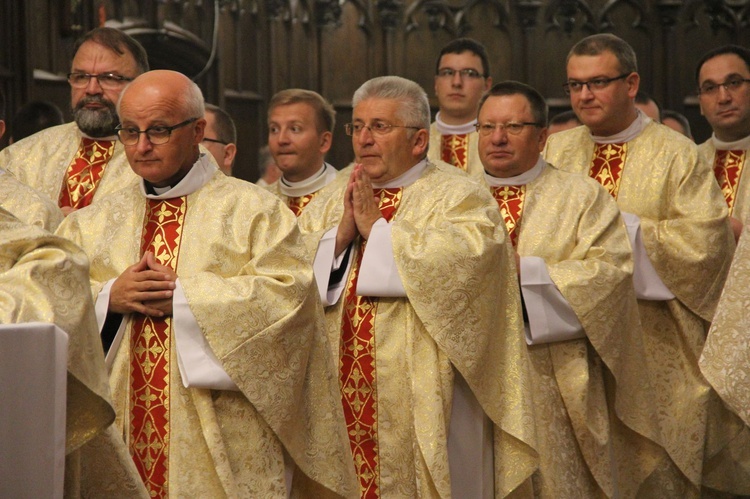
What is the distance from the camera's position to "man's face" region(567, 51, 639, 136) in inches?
274

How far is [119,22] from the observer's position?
28.6 feet

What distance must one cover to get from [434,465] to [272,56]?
586 cm

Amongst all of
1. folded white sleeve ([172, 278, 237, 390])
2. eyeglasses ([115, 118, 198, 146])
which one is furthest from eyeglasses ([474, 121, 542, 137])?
folded white sleeve ([172, 278, 237, 390])

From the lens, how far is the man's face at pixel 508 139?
6.18 m

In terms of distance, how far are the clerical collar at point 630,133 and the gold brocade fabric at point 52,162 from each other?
259cm

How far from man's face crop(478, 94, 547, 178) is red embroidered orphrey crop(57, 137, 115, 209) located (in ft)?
5.73

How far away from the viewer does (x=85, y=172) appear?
618cm

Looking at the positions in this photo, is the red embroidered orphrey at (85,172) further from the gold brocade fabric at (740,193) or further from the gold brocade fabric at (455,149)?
the gold brocade fabric at (740,193)

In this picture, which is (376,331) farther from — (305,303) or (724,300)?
(724,300)

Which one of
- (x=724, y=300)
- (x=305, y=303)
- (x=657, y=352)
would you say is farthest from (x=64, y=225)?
(x=657, y=352)

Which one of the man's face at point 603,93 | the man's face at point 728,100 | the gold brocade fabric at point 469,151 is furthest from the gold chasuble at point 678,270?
the gold brocade fabric at point 469,151

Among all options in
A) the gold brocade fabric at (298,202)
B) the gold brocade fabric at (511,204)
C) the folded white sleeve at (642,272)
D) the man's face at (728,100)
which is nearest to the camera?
the gold brocade fabric at (511,204)

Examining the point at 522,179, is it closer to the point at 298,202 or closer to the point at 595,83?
the point at 595,83

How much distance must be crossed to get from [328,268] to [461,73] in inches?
114
